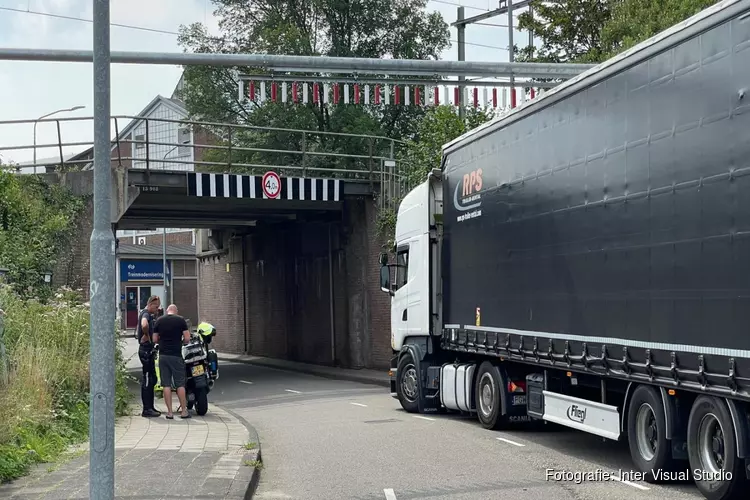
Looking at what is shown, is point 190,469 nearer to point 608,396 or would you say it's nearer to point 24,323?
point 608,396

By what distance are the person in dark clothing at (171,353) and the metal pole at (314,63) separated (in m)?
3.89

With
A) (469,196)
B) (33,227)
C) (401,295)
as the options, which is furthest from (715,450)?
(33,227)

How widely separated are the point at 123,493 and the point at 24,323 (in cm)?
754

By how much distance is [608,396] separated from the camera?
10.1 metres

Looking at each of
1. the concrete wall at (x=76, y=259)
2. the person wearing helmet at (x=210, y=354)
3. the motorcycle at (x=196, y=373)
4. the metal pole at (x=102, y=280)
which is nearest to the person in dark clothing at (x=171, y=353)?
the motorcycle at (x=196, y=373)

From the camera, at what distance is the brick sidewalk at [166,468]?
841cm

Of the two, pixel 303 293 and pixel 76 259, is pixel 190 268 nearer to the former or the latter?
pixel 303 293

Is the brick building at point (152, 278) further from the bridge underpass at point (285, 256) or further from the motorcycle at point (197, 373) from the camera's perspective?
the motorcycle at point (197, 373)

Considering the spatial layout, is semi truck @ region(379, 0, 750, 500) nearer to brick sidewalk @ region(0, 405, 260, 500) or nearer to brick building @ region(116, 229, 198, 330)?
brick sidewalk @ region(0, 405, 260, 500)

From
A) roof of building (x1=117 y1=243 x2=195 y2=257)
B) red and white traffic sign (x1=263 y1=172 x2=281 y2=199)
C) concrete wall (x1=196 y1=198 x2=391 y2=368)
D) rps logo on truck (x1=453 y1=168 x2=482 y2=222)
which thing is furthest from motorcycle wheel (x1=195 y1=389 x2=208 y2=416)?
roof of building (x1=117 y1=243 x2=195 y2=257)

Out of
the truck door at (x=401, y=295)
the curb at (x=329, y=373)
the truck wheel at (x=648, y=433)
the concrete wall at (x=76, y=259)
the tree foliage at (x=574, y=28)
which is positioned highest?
the tree foliage at (x=574, y=28)

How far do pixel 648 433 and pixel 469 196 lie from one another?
5.33m

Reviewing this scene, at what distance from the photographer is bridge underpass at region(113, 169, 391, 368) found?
24047 mm

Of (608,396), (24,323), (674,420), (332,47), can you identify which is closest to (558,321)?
(608,396)
